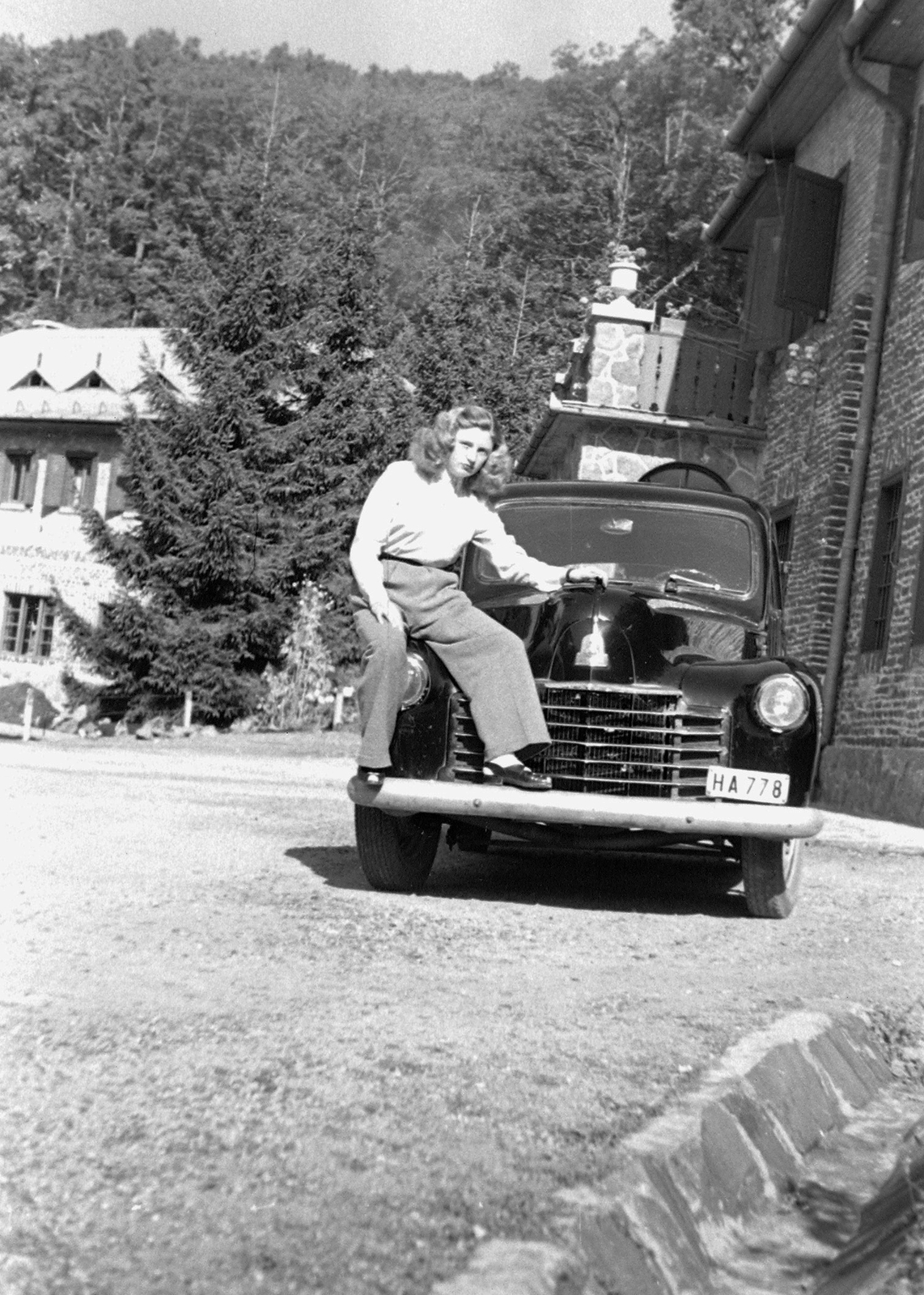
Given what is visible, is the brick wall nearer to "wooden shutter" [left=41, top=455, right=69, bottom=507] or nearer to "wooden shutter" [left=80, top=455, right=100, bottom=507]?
"wooden shutter" [left=80, top=455, right=100, bottom=507]

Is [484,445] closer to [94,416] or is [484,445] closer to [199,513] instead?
[199,513]

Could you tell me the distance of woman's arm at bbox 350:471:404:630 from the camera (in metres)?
6.67

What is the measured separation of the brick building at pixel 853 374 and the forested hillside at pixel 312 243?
7071mm

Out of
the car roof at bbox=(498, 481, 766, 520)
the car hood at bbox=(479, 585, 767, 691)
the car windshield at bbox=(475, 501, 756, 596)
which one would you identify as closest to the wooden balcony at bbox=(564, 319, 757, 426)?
the car roof at bbox=(498, 481, 766, 520)

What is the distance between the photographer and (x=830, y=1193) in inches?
139

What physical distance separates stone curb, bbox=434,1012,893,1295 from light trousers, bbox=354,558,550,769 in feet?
7.50

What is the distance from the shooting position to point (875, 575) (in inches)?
611

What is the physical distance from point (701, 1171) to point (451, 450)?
4.29 m

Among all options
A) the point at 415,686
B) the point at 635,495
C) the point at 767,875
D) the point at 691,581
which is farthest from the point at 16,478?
the point at 767,875

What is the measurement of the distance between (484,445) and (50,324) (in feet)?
146

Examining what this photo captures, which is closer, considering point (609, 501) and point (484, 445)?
point (484, 445)

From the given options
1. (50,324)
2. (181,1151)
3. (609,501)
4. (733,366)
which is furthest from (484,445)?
(50,324)

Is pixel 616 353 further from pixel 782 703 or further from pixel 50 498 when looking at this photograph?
pixel 50 498

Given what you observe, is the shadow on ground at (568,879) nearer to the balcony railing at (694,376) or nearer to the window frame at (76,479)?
the balcony railing at (694,376)
